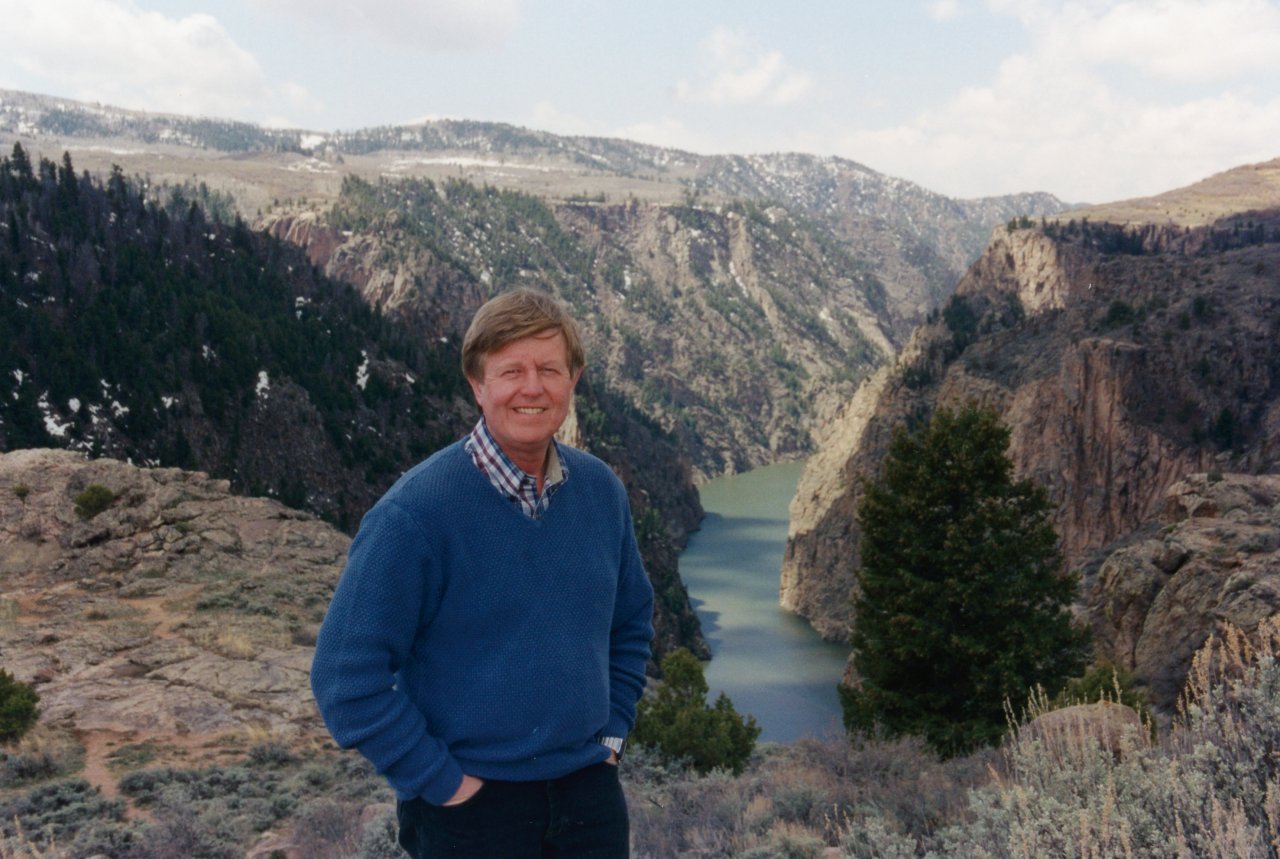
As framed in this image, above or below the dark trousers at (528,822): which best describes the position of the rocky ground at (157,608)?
below

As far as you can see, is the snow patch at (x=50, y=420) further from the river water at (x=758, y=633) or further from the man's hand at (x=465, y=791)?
the man's hand at (x=465, y=791)

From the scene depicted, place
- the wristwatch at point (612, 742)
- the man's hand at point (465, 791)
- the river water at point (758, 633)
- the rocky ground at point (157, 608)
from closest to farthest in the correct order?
the man's hand at point (465, 791) → the wristwatch at point (612, 742) → the rocky ground at point (157, 608) → the river water at point (758, 633)

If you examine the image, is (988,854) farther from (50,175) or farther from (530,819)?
(50,175)

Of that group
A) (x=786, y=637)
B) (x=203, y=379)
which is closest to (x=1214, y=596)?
(x=203, y=379)

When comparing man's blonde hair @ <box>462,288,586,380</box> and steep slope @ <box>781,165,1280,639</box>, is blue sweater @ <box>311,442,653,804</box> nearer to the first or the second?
man's blonde hair @ <box>462,288,586,380</box>

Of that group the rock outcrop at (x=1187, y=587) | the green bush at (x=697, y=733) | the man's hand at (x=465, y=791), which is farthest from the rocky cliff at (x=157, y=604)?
the rock outcrop at (x=1187, y=587)

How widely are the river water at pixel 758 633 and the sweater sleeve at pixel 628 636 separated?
7.95 metres

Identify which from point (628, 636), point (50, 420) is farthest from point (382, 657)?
point (50, 420)

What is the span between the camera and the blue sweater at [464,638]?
10.7ft

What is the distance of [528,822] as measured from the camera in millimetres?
3502

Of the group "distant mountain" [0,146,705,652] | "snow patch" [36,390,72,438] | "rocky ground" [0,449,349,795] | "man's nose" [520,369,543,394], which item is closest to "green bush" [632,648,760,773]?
"rocky ground" [0,449,349,795]

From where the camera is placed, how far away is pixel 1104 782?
5230 millimetres

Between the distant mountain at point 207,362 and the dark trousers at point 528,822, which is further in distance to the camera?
the distant mountain at point 207,362

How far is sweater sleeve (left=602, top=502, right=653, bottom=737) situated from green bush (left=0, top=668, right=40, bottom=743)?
397 inches
